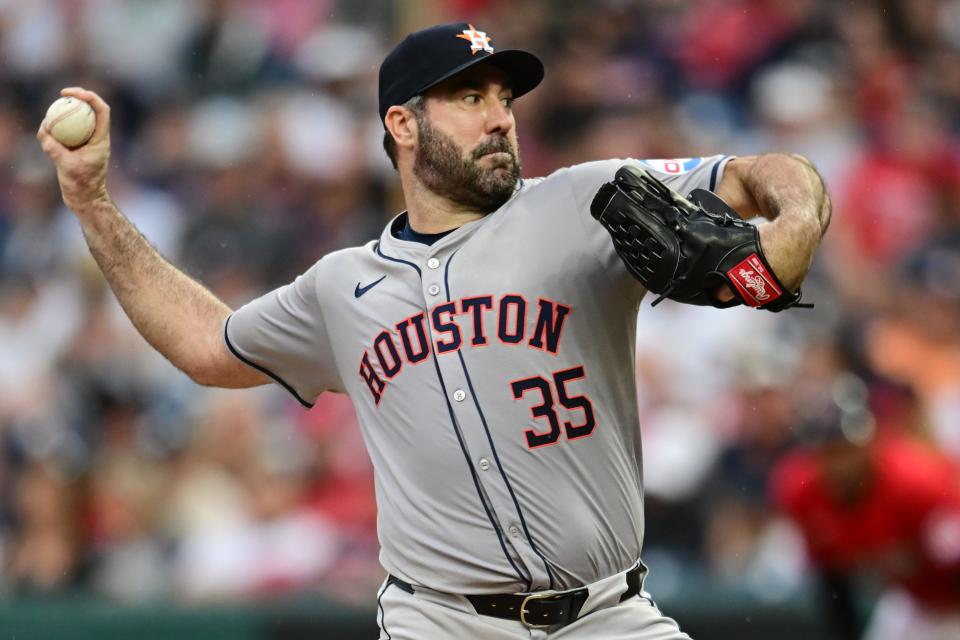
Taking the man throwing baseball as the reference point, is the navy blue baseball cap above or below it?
above

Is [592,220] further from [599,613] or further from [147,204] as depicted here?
[147,204]

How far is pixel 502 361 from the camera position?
3.38m

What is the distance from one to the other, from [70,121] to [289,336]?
2.71 ft

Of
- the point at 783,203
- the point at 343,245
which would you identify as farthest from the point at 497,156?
the point at 343,245

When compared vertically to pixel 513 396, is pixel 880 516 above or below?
below

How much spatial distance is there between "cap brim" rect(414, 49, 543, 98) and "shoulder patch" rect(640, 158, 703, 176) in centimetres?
39

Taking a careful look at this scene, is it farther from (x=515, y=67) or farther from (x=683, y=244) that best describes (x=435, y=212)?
(x=683, y=244)

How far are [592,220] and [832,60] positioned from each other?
5225 millimetres

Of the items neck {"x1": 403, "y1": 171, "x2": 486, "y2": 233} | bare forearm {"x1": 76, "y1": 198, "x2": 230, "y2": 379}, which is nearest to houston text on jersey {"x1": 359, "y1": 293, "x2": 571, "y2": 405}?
neck {"x1": 403, "y1": 171, "x2": 486, "y2": 233}

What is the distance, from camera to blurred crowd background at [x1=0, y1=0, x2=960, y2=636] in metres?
6.68

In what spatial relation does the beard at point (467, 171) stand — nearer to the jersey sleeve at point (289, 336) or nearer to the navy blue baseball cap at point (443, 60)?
the navy blue baseball cap at point (443, 60)

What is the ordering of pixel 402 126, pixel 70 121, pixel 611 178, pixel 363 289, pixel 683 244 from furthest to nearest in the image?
pixel 70 121 → pixel 402 126 → pixel 363 289 → pixel 611 178 → pixel 683 244

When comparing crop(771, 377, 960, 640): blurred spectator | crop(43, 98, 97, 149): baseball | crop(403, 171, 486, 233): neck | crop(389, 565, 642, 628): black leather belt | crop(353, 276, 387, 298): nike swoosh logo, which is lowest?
crop(771, 377, 960, 640): blurred spectator

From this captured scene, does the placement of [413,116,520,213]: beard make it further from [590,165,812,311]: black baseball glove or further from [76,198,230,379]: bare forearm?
[76,198,230,379]: bare forearm
